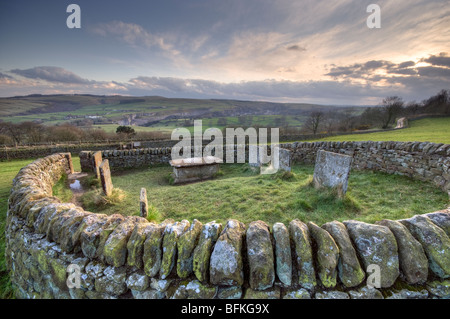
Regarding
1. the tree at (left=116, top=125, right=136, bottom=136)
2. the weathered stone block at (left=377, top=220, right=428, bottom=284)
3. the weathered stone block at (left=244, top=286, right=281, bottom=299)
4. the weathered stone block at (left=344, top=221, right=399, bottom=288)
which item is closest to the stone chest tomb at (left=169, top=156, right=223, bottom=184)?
the weathered stone block at (left=244, top=286, right=281, bottom=299)

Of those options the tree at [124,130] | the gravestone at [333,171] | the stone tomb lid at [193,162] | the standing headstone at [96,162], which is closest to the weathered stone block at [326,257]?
the gravestone at [333,171]

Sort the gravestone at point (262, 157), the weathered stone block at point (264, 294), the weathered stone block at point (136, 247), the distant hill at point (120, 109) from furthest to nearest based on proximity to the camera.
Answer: the distant hill at point (120, 109), the gravestone at point (262, 157), the weathered stone block at point (136, 247), the weathered stone block at point (264, 294)

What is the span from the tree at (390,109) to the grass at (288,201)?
37.5 m

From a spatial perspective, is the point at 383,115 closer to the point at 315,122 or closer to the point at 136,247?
the point at 315,122

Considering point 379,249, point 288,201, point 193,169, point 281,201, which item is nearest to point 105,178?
point 193,169

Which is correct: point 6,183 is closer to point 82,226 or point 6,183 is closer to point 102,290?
point 82,226

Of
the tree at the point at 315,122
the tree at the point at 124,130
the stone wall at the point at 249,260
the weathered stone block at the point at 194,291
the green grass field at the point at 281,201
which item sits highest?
the tree at the point at 315,122

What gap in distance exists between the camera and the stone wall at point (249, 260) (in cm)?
177

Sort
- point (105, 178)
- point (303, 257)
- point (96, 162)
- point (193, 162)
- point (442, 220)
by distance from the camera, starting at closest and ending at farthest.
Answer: point (303, 257)
point (442, 220)
point (105, 178)
point (96, 162)
point (193, 162)

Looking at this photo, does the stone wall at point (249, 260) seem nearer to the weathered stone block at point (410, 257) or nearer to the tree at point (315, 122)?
the weathered stone block at point (410, 257)

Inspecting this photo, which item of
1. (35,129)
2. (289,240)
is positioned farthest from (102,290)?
(35,129)

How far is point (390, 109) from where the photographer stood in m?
34.8

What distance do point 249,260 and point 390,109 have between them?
150ft

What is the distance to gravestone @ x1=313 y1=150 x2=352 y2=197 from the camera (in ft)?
17.4
